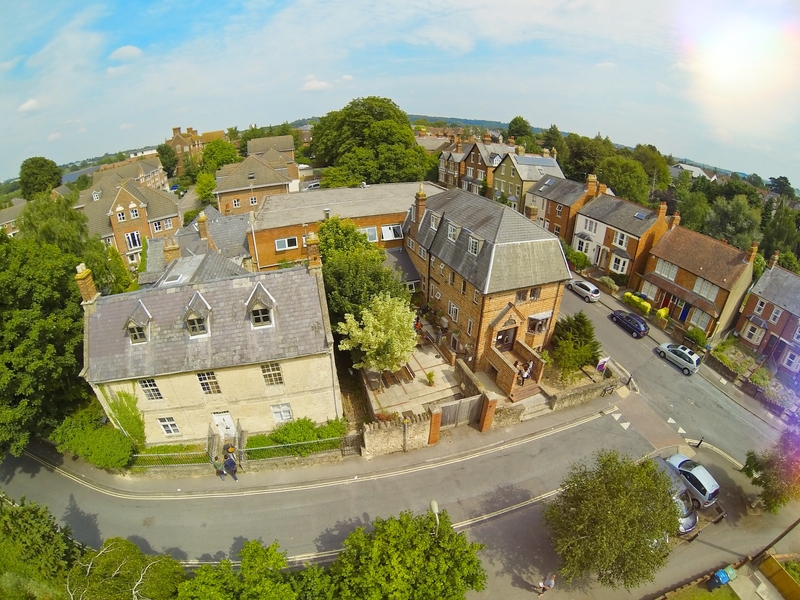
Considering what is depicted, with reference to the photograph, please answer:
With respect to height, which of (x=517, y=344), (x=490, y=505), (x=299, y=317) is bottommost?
(x=490, y=505)

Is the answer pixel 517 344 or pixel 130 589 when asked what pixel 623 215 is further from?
pixel 130 589

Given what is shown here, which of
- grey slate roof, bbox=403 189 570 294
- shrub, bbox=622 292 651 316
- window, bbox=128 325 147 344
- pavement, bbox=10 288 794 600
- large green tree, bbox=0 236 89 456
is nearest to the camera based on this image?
pavement, bbox=10 288 794 600

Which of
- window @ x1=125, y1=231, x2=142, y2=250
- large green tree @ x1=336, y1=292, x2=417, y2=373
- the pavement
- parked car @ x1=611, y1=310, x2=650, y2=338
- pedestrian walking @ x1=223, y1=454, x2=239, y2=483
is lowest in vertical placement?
the pavement

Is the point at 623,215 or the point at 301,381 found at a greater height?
the point at 623,215

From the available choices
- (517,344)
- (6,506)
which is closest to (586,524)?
(517,344)

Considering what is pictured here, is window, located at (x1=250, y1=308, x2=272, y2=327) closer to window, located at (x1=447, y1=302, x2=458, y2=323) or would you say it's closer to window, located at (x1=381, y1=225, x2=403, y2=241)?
window, located at (x1=447, y1=302, x2=458, y2=323)

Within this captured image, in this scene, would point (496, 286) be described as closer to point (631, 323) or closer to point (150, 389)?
point (631, 323)

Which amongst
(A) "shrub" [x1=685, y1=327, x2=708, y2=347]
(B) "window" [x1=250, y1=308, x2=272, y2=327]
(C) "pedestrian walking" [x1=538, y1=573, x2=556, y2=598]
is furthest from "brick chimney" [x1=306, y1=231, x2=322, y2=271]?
(A) "shrub" [x1=685, y1=327, x2=708, y2=347]

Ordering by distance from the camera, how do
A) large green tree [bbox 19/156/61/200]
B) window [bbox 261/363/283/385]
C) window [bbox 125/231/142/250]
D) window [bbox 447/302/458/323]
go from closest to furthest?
window [bbox 261/363/283/385]
window [bbox 447/302/458/323]
window [bbox 125/231/142/250]
large green tree [bbox 19/156/61/200]
